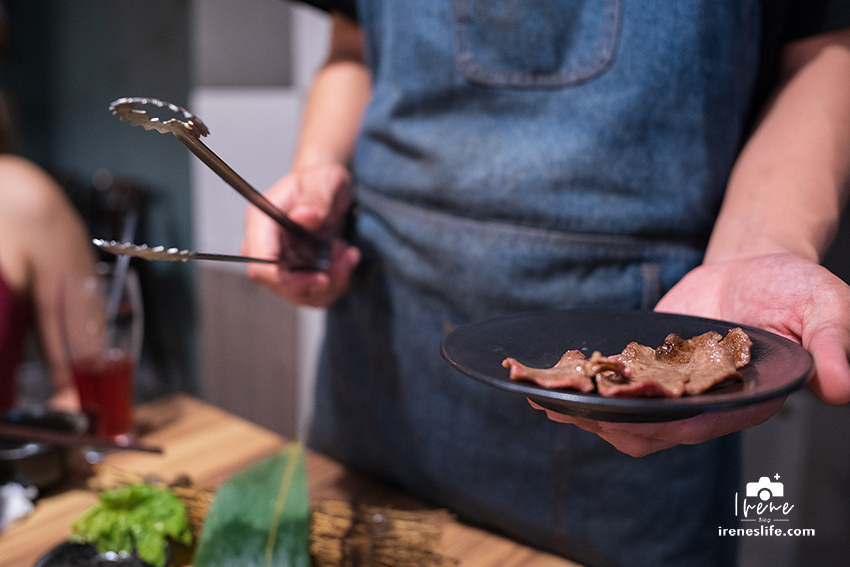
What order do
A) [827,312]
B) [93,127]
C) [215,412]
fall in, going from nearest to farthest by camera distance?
1. [827,312]
2. [215,412]
3. [93,127]

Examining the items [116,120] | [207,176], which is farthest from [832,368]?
[116,120]

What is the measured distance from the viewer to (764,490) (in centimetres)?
90

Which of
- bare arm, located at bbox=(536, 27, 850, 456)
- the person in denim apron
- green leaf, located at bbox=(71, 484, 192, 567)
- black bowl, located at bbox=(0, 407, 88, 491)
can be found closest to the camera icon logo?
the person in denim apron

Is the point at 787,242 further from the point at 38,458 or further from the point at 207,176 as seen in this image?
the point at 207,176

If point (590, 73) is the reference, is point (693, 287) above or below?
below

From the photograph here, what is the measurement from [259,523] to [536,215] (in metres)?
0.51

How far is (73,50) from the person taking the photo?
15.0 feet

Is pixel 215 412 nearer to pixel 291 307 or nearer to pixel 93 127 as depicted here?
pixel 291 307

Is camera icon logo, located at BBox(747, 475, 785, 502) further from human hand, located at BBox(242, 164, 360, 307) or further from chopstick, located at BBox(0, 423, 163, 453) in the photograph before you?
chopstick, located at BBox(0, 423, 163, 453)

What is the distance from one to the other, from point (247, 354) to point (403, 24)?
1.80 meters

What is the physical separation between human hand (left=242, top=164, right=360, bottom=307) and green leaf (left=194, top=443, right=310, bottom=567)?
254mm

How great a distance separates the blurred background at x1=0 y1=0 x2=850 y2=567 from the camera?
126 centimetres

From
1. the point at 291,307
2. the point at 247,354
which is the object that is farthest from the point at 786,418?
the point at 247,354

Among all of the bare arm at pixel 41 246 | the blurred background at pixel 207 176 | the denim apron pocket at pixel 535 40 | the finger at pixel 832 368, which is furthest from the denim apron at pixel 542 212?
the bare arm at pixel 41 246
